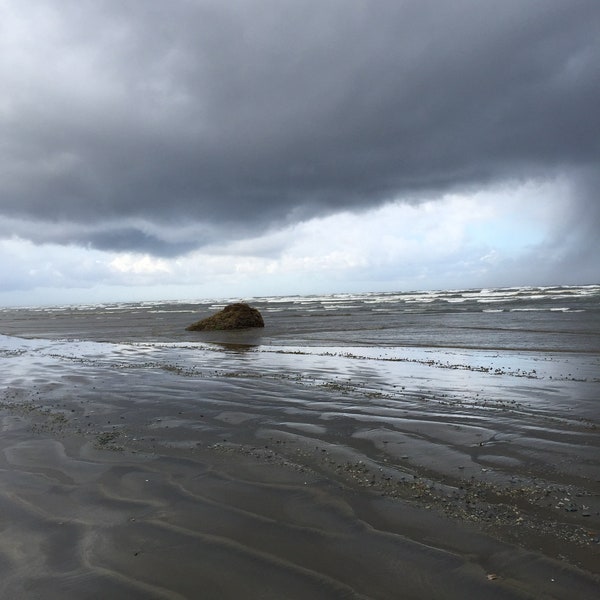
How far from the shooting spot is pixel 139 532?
369 centimetres

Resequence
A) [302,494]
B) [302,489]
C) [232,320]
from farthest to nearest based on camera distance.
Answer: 1. [232,320]
2. [302,489]
3. [302,494]

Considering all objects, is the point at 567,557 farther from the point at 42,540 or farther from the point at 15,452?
the point at 15,452

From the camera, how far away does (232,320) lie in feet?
101

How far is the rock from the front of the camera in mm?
30617

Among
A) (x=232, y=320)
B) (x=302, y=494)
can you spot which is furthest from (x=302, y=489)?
(x=232, y=320)

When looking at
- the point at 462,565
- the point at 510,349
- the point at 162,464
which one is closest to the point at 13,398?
the point at 162,464

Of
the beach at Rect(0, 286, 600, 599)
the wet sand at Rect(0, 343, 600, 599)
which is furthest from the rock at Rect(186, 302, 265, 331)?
the wet sand at Rect(0, 343, 600, 599)

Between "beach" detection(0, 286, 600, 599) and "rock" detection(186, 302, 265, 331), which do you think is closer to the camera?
"beach" detection(0, 286, 600, 599)

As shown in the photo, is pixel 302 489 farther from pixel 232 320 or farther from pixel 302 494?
pixel 232 320

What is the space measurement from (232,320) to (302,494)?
26799 millimetres

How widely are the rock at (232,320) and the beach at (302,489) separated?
2014cm

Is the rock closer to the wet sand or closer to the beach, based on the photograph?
the beach

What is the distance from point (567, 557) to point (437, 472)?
1.76 metres

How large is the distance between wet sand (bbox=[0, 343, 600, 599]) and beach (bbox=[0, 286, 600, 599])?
2 cm
